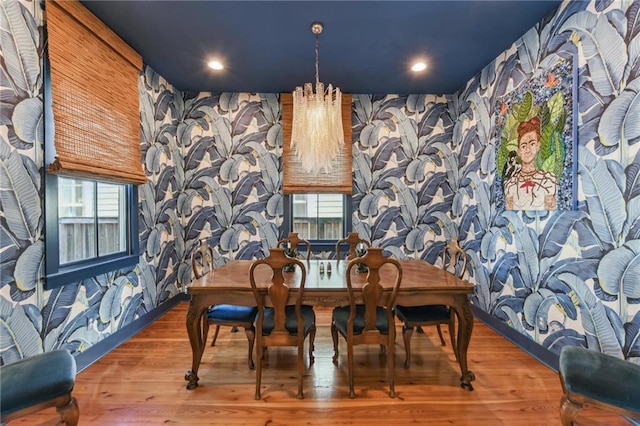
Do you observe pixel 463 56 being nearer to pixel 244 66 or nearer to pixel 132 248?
pixel 244 66

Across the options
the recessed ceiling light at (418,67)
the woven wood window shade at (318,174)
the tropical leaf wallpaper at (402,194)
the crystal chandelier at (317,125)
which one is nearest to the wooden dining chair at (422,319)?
the tropical leaf wallpaper at (402,194)

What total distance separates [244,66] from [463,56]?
2.32 m

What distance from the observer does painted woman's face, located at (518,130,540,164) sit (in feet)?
8.13

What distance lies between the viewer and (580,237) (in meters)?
2.09

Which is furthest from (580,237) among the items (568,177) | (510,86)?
(510,86)

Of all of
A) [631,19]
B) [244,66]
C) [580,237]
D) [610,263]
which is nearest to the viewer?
[631,19]

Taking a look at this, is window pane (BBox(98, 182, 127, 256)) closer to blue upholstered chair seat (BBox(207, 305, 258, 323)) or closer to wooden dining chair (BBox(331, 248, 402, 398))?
blue upholstered chair seat (BBox(207, 305, 258, 323))

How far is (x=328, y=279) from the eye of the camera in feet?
7.43

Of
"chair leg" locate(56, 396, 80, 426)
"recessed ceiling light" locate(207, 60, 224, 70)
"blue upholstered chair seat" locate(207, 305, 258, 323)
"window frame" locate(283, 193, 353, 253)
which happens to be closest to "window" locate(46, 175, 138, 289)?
A: "chair leg" locate(56, 396, 80, 426)

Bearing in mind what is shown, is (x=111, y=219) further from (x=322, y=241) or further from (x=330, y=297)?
(x=322, y=241)

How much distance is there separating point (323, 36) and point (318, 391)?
289 centimetres

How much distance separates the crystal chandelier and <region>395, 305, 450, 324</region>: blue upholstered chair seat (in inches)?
54.1

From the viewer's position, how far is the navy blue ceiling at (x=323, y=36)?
2.25 m

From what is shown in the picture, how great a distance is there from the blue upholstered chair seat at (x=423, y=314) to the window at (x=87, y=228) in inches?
101
